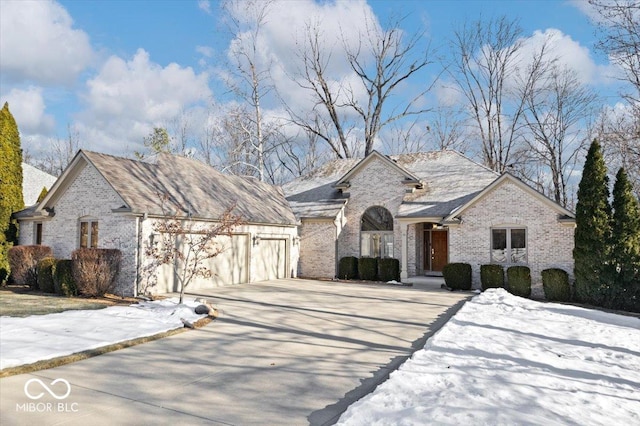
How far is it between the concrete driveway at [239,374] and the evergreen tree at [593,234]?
7.29 m

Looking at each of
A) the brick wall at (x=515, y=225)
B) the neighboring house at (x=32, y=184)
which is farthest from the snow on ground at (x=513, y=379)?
the neighboring house at (x=32, y=184)

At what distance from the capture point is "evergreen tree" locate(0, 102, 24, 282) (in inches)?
705

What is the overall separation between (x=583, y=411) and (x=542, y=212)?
13135mm

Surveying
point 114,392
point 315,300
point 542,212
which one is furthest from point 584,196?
point 114,392

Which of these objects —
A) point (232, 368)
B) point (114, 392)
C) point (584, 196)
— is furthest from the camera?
point (584, 196)

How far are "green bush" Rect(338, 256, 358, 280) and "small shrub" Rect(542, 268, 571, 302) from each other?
27.4 feet

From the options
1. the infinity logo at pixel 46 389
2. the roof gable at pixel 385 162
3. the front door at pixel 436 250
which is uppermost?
the roof gable at pixel 385 162

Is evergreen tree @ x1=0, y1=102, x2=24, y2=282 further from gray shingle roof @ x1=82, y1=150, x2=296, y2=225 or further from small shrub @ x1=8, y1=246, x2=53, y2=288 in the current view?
gray shingle roof @ x1=82, y1=150, x2=296, y2=225

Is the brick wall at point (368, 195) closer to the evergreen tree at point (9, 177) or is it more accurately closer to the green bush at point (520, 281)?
the green bush at point (520, 281)

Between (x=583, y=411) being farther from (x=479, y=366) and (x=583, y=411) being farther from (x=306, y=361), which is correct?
(x=306, y=361)

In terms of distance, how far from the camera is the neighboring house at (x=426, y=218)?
1691 cm

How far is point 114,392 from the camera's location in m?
5.36

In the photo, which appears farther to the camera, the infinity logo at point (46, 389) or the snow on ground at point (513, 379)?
the infinity logo at point (46, 389)

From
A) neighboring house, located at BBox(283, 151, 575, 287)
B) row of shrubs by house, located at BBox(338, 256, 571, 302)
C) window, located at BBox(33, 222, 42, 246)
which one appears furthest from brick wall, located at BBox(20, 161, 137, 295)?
row of shrubs by house, located at BBox(338, 256, 571, 302)
